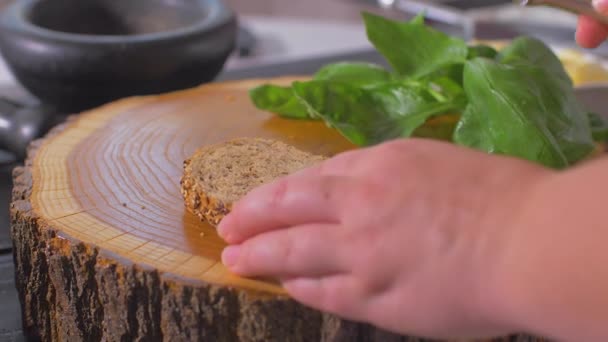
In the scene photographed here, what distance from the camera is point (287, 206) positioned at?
662mm

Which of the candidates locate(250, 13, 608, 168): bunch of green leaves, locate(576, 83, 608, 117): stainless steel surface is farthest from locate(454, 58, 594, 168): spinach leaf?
locate(576, 83, 608, 117): stainless steel surface

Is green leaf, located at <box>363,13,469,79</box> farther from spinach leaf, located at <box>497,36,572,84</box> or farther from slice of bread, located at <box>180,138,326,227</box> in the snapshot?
slice of bread, located at <box>180,138,326,227</box>

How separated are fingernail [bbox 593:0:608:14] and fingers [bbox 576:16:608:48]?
2cm

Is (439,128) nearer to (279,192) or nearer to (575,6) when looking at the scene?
(575,6)

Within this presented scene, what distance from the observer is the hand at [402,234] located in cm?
56

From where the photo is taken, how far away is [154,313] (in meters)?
0.76

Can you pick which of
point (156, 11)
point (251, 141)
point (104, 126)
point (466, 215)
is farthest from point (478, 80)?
point (156, 11)

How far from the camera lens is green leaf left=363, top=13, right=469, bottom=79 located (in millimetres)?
1041

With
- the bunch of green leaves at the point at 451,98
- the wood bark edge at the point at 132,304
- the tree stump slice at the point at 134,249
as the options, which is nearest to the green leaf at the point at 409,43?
the bunch of green leaves at the point at 451,98

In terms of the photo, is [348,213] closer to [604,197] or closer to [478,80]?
[604,197]

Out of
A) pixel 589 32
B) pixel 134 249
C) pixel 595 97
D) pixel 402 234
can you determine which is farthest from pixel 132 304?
pixel 595 97

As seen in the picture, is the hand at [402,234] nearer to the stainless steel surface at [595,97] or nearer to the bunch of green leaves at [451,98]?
the bunch of green leaves at [451,98]

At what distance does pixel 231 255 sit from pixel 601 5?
576 mm

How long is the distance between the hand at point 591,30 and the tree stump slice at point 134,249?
0.31m
